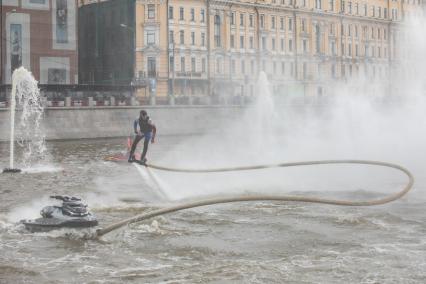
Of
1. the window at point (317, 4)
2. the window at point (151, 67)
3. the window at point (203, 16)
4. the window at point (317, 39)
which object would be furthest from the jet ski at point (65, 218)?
the window at point (317, 4)

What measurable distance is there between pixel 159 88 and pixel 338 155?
46958mm

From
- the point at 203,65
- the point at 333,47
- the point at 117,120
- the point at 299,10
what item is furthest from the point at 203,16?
the point at 117,120

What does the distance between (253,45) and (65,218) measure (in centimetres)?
7860

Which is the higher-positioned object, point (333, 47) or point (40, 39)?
point (333, 47)

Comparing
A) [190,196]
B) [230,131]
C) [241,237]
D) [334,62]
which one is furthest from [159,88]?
[241,237]

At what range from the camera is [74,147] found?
157 ft

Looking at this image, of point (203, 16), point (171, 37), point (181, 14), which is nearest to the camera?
point (171, 37)

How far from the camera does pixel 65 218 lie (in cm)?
1490

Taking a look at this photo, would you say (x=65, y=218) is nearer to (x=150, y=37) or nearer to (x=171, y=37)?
(x=150, y=37)

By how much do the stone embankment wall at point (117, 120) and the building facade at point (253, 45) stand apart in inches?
A: 120

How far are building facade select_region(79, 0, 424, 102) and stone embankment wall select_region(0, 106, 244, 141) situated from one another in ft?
9.99

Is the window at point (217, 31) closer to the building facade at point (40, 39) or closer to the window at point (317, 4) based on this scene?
the window at point (317, 4)

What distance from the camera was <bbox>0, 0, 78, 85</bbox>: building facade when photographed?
2557 inches

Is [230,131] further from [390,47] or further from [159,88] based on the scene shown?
[390,47]
